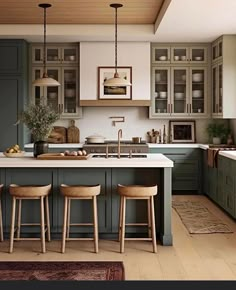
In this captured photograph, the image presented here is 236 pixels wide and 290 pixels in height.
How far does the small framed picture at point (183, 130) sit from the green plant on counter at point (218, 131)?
0.31m

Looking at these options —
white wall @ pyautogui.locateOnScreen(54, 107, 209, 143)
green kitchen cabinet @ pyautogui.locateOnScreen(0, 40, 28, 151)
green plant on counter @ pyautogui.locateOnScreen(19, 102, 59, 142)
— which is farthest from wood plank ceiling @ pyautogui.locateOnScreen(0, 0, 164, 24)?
white wall @ pyautogui.locateOnScreen(54, 107, 209, 143)

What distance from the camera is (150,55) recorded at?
23.9 feet

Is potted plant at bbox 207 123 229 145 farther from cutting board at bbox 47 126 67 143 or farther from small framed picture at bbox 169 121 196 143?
cutting board at bbox 47 126 67 143

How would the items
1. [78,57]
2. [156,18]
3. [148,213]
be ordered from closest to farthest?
1. [148,213]
2. [156,18]
3. [78,57]

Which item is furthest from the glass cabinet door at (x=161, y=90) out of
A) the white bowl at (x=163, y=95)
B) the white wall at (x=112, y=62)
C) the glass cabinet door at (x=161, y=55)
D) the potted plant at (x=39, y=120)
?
the potted plant at (x=39, y=120)

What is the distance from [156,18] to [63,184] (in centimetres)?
312

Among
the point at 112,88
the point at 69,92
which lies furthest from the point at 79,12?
the point at 69,92

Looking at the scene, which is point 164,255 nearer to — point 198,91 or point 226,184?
point 226,184

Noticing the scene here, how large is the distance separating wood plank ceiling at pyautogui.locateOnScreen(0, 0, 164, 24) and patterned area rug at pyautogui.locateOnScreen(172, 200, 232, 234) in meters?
2.74

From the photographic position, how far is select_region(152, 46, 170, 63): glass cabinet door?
738 cm

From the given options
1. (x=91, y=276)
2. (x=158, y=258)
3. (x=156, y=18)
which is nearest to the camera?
(x=91, y=276)

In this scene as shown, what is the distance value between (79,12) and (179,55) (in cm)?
228

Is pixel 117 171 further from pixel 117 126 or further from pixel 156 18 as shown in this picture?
pixel 117 126

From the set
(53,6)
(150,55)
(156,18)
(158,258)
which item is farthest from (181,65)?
(158,258)
